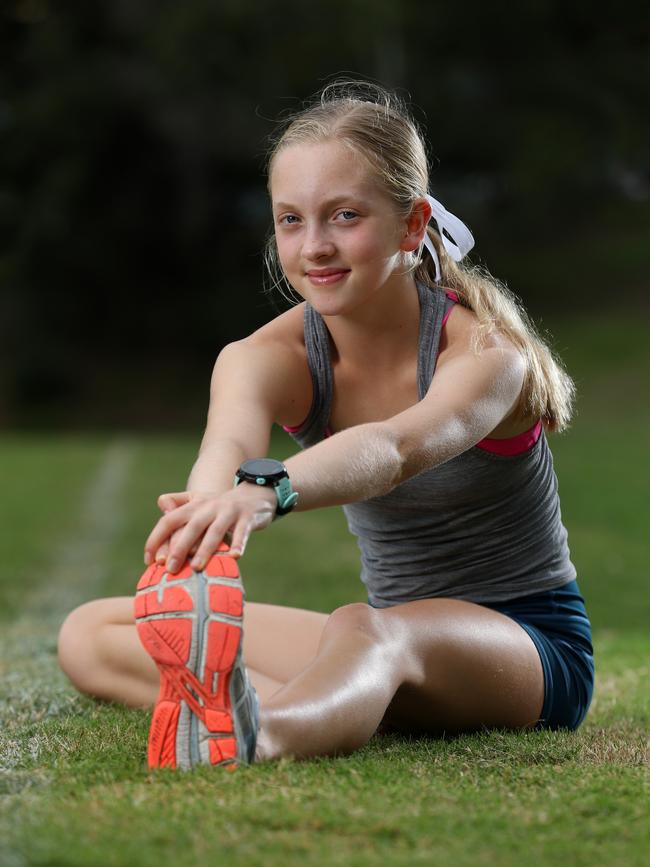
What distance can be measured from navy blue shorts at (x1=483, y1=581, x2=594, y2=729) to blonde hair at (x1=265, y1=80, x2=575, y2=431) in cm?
51

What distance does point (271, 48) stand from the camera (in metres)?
36.2

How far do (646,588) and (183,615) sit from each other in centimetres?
668

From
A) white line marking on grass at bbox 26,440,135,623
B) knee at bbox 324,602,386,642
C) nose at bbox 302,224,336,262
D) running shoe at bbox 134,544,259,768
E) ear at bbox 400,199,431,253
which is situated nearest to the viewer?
running shoe at bbox 134,544,259,768

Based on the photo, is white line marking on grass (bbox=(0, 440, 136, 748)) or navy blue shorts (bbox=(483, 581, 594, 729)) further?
white line marking on grass (bbox=(0, 440, 136, 748))

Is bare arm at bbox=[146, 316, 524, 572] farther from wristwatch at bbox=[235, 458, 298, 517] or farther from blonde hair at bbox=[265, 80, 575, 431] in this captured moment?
blonde hair at bbox=[265, 80, 575, 431]

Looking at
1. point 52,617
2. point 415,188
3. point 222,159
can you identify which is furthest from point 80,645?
point 222,159

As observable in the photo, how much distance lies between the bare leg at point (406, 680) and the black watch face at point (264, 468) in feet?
1.69

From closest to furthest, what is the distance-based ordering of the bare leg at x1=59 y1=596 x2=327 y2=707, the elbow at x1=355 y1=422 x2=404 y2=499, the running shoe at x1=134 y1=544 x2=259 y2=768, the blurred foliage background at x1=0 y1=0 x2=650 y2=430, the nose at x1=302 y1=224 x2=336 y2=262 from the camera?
the running shoe at x1=134 y1=544 x2=259 y2=768 < the elbow at x1=355 y1=422 x2=404 y2=499 < the nose at x1=302 y1=224 x2=336 y2=262 < the bare leg at x1=59 y1=596 x2=327 y2=707 < the blurred foliage background at x1=0 y1=0 x2=650 y2=430

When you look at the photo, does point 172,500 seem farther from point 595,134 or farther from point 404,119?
point 595,134

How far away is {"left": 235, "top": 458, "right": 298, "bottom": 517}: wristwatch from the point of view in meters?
2.73

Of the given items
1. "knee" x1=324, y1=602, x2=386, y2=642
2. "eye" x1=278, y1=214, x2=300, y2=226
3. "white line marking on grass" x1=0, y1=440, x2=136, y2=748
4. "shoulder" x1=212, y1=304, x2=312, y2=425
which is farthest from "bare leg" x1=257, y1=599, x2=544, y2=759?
"eye" x1=278, y1=214, x2=300, y2=226

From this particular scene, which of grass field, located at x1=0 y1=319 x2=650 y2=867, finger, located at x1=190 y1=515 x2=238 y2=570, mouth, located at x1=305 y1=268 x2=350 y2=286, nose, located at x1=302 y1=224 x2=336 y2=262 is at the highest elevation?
nose, located at x1=302 y1=224 x2=336 y2=262

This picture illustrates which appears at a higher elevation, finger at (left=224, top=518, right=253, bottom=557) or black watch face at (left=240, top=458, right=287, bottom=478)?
black watch face at (left=240, top=458, right=287, bottom=478)

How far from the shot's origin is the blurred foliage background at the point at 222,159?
35750 mm
